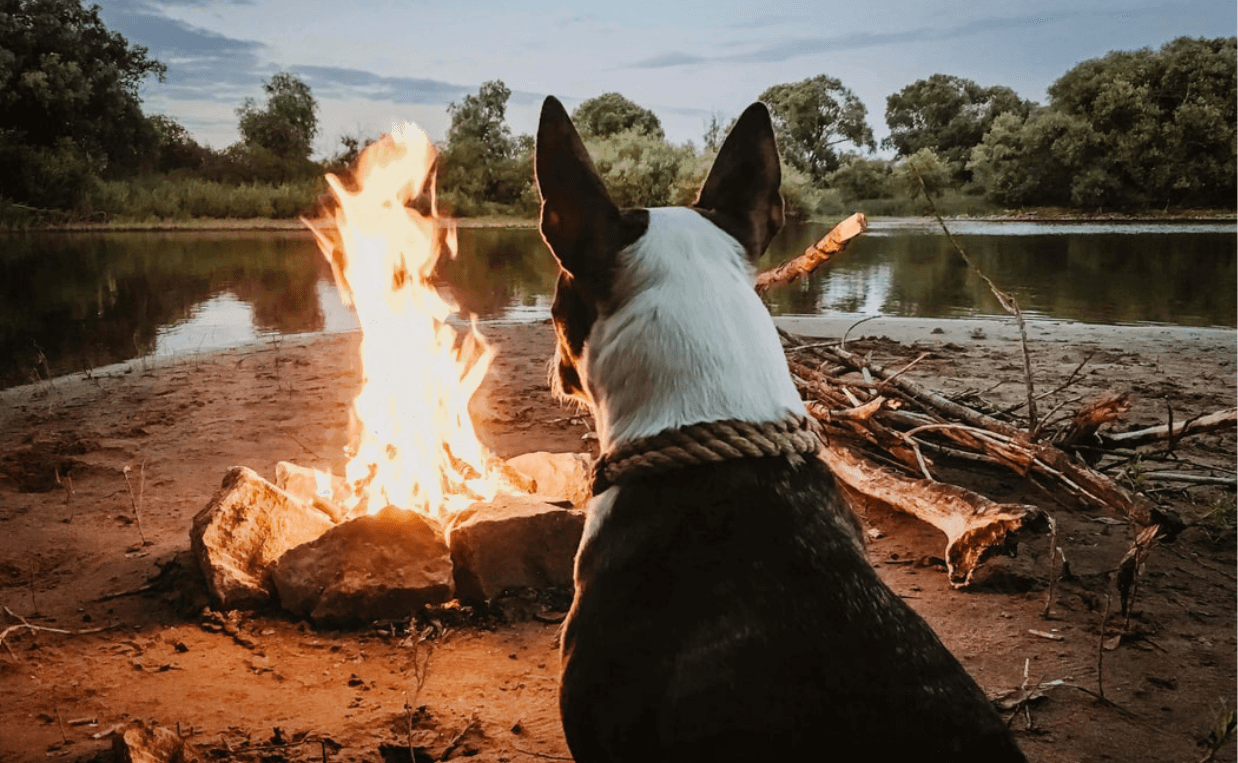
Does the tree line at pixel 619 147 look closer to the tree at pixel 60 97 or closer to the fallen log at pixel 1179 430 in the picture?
the tree at pixel 60 97

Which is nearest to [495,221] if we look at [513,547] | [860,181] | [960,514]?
[860,181]

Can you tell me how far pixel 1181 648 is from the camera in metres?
3.71

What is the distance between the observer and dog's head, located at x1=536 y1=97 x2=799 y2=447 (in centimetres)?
201

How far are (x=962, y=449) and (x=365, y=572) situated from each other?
4388mm

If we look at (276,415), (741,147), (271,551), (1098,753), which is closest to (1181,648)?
(1098,753)

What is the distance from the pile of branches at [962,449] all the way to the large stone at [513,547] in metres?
1.55

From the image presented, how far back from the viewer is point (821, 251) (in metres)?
5.34

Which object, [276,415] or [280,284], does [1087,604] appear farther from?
[280,284]

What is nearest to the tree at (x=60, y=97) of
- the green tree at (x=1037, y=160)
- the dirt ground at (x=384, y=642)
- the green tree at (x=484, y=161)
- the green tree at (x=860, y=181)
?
the green tree at (x=484, y=161)

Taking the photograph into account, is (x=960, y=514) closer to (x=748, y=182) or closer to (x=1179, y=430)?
(x=1179, y=430)

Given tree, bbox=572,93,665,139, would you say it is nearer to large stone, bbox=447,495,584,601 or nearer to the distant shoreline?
the distant shoreline

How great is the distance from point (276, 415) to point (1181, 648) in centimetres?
749

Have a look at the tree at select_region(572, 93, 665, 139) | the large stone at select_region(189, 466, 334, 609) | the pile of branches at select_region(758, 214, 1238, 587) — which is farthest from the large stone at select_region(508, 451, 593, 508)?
the tree at select_region(572, 93, 665, 139)

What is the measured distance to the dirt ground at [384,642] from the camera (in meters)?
3.15
